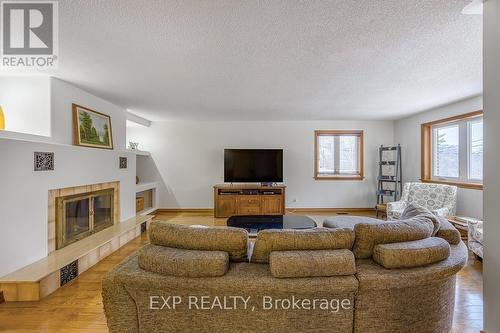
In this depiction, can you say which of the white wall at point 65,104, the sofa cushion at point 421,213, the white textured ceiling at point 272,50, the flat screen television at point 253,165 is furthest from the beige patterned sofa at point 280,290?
the flat screen television at point 253,165

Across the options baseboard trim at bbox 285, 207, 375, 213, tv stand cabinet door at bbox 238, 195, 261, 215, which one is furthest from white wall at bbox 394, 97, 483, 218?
tv stand cabinet door at bbox 238, 195, 261, 215

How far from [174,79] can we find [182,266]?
2321 millimetres

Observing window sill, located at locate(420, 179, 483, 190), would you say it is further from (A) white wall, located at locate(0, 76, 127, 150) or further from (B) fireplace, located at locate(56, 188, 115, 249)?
(A) white wall, located at locate(0, 76, 127, 150)

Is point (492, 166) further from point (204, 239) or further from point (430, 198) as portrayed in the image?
point (430, 198)

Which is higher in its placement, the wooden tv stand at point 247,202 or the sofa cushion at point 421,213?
the sofa cushion at point 421,213

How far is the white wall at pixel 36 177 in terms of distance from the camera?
2.19 meters

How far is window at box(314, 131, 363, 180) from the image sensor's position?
5781mm

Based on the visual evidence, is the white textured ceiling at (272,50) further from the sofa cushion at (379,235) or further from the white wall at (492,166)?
the sofa cushion at (379,235)

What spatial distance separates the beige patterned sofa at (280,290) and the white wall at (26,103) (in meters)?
2.52

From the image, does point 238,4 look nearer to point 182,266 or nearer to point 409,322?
point 182,266

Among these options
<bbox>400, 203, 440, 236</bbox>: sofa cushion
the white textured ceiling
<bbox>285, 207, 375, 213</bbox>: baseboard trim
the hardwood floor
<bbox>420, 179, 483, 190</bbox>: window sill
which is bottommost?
the hardwood floor

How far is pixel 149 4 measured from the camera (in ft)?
4.92

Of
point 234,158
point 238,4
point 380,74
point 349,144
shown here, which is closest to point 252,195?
point 234,158

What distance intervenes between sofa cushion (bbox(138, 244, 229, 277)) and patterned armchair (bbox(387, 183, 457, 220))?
3.79 metres
